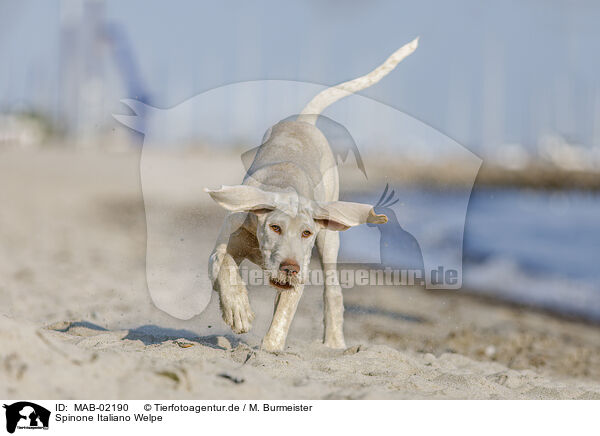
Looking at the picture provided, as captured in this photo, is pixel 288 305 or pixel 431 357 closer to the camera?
pixel 288 305

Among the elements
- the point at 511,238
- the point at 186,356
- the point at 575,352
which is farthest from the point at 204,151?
the point at 186,356

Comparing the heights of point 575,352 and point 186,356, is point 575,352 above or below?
below

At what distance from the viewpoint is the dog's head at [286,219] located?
5.58 m

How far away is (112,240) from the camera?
57.0ft

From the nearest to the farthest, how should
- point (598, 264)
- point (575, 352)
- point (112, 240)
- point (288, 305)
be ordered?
point (288, 305) → point (575, 352) → point (112, 240) → point (598, 264)

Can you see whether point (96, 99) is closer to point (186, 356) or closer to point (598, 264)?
point (598, 264)

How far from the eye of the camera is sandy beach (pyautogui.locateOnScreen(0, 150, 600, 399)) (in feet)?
14.0

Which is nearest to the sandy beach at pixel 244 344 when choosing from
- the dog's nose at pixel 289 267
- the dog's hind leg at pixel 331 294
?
the dog's hind leg at pixel 331 294

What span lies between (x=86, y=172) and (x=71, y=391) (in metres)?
35.2

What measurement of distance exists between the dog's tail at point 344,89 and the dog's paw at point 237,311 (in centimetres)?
245

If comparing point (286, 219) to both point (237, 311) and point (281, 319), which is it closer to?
point (237, 311)

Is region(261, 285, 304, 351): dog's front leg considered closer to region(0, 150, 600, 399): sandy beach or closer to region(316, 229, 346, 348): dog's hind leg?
region(0, 150, 600, 399): sandy beach
